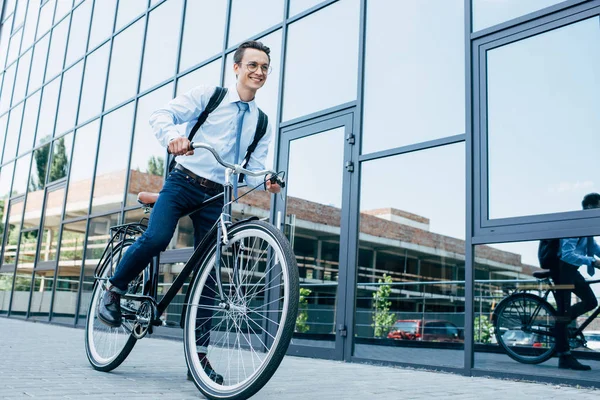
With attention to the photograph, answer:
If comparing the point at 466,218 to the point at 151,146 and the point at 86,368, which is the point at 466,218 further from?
the point at 151,146

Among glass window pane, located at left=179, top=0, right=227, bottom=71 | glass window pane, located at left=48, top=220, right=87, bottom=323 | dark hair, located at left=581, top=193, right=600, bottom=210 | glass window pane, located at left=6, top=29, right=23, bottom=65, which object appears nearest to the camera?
dark hair, located at left=581, top=193, right=600, bottom=210

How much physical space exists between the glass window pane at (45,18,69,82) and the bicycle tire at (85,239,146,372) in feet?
32.0

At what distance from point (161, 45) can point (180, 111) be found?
6.55 metres

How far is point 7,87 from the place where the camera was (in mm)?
15078

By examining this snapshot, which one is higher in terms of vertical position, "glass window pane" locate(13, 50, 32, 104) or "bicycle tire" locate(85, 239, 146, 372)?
"glass window pane" locate(13, 50, 32, 104)

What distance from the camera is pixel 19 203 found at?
12.6 m

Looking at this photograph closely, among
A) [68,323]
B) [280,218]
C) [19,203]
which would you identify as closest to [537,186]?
[280,218]

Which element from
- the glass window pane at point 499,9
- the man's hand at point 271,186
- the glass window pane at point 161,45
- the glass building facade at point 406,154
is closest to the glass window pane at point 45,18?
the glass window pane at point 161,45

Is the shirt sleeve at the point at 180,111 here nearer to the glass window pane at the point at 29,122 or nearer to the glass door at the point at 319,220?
the glass door at the point at 319,220

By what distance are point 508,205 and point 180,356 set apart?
2.72m

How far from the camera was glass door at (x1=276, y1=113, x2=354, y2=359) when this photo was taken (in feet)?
17.5

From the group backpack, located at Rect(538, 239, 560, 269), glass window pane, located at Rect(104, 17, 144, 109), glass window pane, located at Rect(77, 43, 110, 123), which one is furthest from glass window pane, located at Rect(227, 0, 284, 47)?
backpack, located at Rect(538, 239, 560, 269)

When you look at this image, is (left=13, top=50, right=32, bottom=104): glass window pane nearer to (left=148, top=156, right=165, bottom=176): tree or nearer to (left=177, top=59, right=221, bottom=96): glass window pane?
(left=148, top=156, right=165, bottom=176): tree

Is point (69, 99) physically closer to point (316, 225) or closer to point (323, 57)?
point (323, 57)
